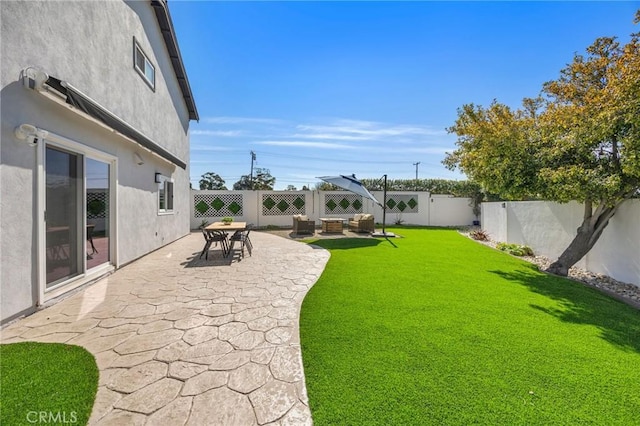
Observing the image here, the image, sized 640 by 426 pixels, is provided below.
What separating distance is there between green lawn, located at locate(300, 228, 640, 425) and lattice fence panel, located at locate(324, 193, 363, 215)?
43.9ft

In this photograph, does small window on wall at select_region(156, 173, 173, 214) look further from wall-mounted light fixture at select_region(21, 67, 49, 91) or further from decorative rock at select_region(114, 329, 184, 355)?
decorative rock at select_region(114, 329, 184, 355)

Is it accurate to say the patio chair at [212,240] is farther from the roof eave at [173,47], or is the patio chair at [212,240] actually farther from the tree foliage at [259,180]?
the tree foliage at [259,180]

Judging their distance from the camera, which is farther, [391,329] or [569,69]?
[569,69]

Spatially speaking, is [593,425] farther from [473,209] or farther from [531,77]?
[473,209]

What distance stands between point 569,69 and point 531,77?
3255 mm

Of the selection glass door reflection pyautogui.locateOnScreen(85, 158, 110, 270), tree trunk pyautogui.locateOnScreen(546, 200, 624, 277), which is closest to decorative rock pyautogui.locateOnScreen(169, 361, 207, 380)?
glass door reflection pyautogui.locateOnScreen(85, 158, 110, 270)

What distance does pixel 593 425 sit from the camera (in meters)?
2.15

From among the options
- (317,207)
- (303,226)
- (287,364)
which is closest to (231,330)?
(287,364)

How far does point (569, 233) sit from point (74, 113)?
13124mm

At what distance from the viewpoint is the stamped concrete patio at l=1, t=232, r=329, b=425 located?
2266 millimetres

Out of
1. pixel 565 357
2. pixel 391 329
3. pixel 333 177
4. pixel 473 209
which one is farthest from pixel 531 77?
pixel 473 209

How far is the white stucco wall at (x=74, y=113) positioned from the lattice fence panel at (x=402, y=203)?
52.9ft

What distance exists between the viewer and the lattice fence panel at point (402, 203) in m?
21.1

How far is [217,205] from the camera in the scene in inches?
672
